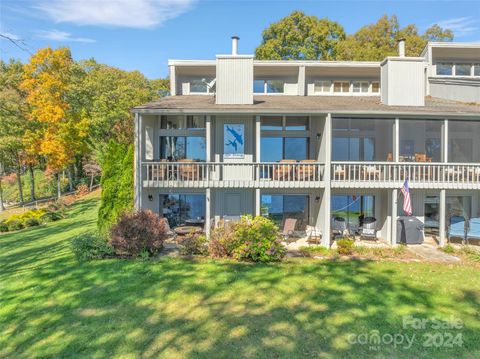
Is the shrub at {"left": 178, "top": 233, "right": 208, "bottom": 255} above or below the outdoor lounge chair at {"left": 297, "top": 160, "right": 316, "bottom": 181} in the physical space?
below

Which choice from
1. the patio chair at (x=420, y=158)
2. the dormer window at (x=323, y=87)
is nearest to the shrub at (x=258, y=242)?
the patio chair at (x=420, y=158)

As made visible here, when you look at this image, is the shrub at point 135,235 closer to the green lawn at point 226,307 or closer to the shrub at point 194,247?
the green lawn at point 226,307

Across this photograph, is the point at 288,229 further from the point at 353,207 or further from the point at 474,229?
the point at 474,229

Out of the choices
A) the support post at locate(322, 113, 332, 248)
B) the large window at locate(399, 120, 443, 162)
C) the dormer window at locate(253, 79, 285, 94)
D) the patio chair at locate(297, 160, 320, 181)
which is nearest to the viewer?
the support post at locate(322, 113, 332, 248)

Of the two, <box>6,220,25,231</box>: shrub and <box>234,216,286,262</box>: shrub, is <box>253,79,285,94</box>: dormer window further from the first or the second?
<box>6,220,25,231</box>: shrub

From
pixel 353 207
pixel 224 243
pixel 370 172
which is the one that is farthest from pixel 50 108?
pixel 370 172

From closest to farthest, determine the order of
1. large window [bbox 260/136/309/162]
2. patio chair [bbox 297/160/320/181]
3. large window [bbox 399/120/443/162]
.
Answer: patio chair [bbox 297/160/320/181] → large window [bbox 260/136/309/162] → large window [bbox 399/120/443/162]

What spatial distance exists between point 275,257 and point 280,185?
3829 mm

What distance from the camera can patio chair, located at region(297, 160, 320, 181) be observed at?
13680 mm

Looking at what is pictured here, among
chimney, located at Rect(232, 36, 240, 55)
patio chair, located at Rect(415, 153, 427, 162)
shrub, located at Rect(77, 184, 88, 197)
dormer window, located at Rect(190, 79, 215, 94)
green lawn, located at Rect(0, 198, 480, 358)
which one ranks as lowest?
green lawn, located at Rect(0, 198, 480, 358)

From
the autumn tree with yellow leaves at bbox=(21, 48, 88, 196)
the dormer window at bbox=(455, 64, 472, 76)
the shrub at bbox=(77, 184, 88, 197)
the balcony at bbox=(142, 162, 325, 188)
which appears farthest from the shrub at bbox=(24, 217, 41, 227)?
the dormer window at bbox=(455, 64, 472, 76)

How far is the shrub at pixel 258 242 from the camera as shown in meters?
10.6

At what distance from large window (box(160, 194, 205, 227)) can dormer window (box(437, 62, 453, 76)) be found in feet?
54.0

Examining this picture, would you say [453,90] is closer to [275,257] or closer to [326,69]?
[326,69]
